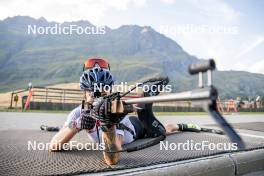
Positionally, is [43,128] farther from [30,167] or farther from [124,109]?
[124,109]

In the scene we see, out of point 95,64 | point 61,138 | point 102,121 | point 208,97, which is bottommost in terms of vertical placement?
point 61,138

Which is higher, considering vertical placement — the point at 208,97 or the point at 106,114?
the point at 208,97

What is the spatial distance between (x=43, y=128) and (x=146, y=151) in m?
3.29

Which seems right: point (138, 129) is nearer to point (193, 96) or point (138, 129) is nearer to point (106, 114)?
point (106, 114)

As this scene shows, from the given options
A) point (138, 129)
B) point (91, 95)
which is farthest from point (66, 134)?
point (138, 129)

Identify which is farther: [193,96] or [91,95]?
[91,95]

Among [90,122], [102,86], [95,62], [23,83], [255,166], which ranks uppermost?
[23,83]

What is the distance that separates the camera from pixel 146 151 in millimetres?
3836

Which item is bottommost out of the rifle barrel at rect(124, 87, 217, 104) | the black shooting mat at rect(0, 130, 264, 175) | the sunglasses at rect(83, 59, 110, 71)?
the black shooting mat at rect(0, 130, 264, 175)

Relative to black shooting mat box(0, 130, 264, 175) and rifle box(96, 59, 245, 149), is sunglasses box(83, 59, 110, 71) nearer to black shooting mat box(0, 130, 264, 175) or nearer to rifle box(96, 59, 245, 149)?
black shooting mat box(0, 130, 264, 175)

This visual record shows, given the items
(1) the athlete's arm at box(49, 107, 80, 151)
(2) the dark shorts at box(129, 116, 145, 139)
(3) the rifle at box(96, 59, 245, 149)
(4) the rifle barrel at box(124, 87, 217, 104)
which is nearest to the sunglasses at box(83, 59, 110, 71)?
(1) the athlete's arm at box(49, 107, 80, 151)

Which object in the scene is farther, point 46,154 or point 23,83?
point 23,83

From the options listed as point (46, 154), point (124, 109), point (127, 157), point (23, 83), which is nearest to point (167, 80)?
point (124, 109)

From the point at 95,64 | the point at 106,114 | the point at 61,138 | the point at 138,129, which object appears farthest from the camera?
the point at 138,129
